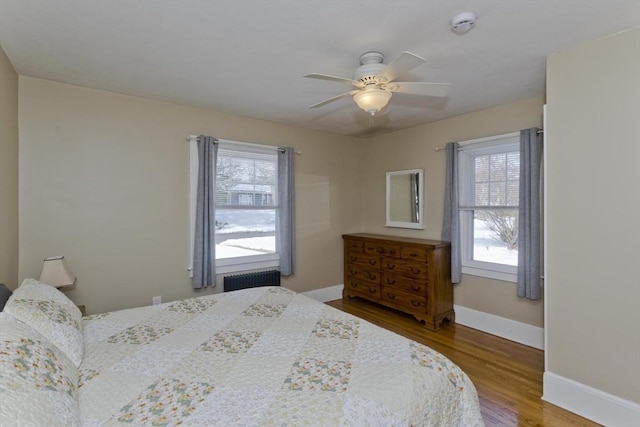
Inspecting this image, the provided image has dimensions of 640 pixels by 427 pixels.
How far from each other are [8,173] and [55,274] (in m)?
0.81

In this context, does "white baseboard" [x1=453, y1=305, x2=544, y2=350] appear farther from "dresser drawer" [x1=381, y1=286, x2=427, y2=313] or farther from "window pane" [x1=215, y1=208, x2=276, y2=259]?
"window pane" [x1=215, y1=208, x2=276, y2=259]

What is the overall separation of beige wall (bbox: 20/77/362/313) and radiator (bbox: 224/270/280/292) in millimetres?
180

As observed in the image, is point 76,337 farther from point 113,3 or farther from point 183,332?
point 113,3

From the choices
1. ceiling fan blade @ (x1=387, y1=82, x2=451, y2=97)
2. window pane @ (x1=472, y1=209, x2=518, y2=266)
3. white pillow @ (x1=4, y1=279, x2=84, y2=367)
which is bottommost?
white pillow @ (x1=4, y1=279, x2=84, y2=367)

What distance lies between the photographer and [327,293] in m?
Result: 4.62

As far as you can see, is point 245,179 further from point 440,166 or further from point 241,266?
point 440,166

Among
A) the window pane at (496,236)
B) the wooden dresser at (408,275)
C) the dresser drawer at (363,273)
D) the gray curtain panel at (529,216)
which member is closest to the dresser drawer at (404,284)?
the wooden dresser at (408,275)

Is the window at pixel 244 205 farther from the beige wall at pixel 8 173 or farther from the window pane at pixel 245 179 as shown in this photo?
the beige wall at pixel 8 173

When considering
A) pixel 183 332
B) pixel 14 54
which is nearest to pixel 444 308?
pixel 183 332

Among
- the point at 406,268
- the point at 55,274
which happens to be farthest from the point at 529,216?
the point at 55,274

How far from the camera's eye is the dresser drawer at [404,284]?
367cm

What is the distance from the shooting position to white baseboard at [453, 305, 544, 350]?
3.17 m

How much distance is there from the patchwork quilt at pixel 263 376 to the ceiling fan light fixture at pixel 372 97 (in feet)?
4.70

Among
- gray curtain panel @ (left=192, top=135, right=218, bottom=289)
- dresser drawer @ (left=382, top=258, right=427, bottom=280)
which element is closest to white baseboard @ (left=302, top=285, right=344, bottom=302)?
dresser drawer @ (left=382, top=258, right=427, bottom=280)
